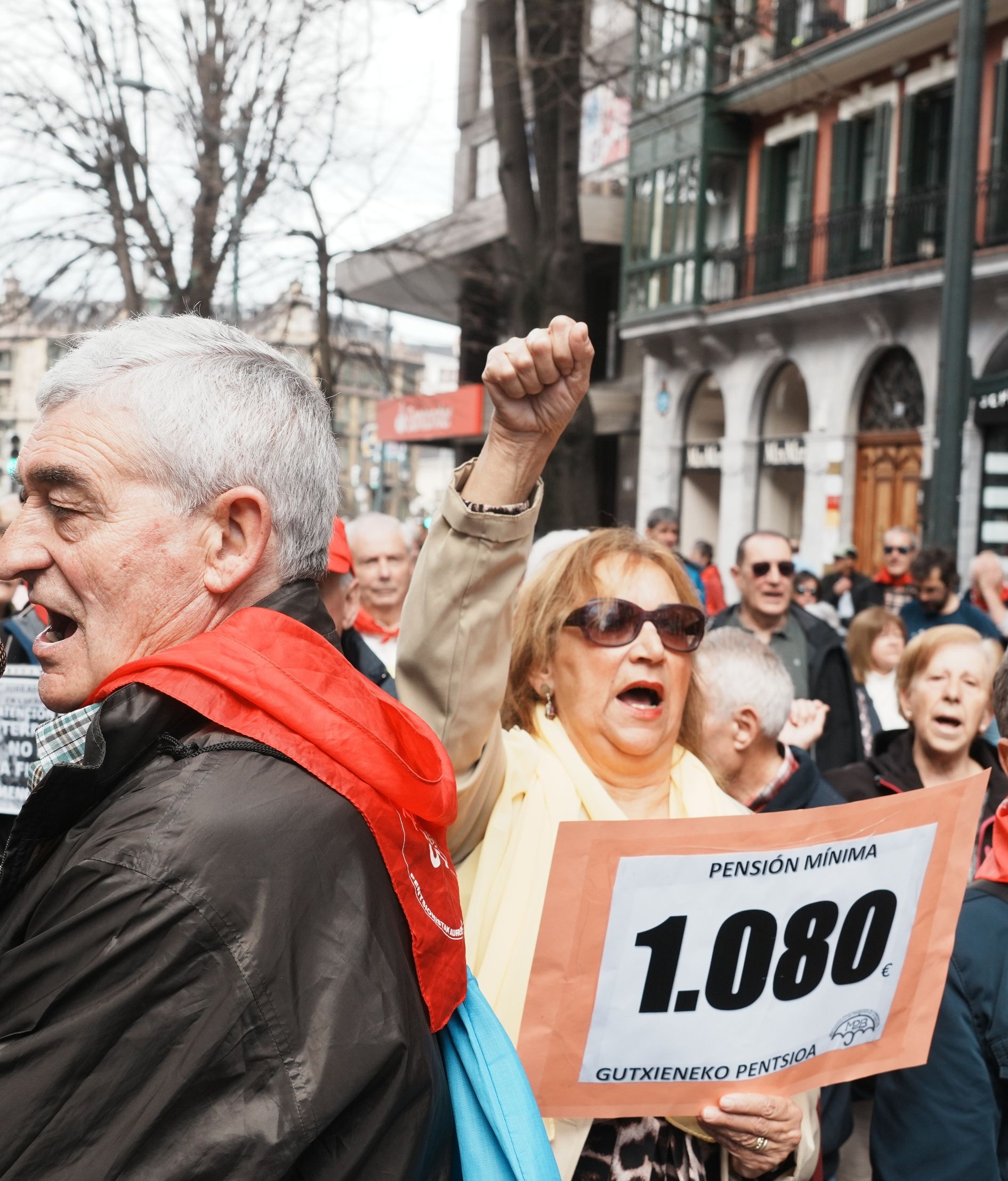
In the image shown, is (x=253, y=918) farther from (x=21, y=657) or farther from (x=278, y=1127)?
(x=21, y=657)

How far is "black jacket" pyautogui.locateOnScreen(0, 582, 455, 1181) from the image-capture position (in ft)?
3.88

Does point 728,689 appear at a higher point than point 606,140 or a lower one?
lower

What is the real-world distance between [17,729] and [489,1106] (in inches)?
78.0

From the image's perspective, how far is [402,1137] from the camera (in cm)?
136

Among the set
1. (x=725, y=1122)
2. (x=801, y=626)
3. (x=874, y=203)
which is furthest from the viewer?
(x=874, y=203)

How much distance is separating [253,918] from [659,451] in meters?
25.1

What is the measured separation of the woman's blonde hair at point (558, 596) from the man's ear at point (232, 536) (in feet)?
4.19

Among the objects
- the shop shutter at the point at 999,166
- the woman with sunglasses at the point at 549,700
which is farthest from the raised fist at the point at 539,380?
the shop shutter at the point at 999,166

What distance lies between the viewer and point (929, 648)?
4523 millimetres

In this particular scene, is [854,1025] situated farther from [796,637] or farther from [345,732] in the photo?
[796,637]

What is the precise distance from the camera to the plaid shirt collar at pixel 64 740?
4.55ft

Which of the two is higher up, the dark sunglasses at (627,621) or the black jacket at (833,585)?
the dark sunglasses at (627,621)

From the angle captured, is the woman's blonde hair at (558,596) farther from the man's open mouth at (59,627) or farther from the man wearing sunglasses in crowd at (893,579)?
the man wearing sunglasses in crowd at (893,579)

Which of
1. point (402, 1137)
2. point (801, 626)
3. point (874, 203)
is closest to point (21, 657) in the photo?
point (402, 1137)
